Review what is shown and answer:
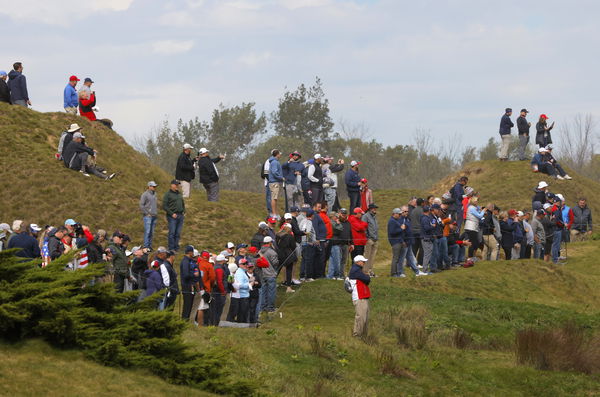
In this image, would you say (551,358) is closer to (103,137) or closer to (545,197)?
(545,197)

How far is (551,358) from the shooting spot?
2197 cm

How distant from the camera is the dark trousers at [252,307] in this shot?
21630mm

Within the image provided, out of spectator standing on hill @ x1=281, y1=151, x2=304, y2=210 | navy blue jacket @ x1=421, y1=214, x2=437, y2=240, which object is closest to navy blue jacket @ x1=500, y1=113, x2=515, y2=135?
spectator standing on hill @ x1=281, y1=151, x2=304, y2=210

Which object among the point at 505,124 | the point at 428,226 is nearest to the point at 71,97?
the point at 428,226

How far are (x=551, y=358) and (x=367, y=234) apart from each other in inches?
278

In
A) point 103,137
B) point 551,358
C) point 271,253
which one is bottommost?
point 551,358

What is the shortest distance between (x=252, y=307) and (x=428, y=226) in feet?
25.7

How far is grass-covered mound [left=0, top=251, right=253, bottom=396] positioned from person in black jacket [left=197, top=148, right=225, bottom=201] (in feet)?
56.0

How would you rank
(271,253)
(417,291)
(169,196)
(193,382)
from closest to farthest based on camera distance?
1. (193,382)
2. (271,253)
3. (417,291)
4. (169,196)

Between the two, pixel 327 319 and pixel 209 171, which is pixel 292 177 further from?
pixel 327 319

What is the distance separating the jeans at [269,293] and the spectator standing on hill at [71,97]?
15.9 meters

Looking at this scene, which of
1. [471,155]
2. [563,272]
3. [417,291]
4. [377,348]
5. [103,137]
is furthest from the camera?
[471,155]

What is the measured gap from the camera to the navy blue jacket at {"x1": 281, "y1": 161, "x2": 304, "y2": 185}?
107 ft

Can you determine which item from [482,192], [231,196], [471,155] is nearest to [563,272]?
[482,192]
